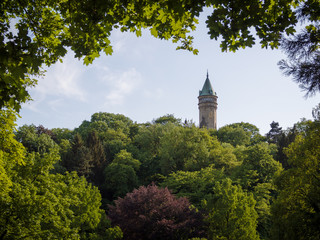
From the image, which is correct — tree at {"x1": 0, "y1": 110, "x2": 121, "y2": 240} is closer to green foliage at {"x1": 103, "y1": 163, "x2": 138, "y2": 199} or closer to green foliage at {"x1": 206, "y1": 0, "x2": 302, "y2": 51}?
green foliage at {"x1": 206, "y1": 0, "x2": 302, "y2": 51}

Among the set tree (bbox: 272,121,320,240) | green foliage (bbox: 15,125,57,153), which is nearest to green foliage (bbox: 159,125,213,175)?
green foliage (bbox: 15,125,57,153)

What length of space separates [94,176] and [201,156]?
13799mm

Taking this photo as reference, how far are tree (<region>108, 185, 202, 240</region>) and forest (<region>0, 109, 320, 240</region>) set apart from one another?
6cm

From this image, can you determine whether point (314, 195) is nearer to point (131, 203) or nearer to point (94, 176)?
point (131, 203)

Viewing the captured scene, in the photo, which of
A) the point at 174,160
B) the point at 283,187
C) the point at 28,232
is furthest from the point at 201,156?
the point at 28,232

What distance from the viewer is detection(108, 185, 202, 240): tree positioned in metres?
17.6

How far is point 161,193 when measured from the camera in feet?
66.5

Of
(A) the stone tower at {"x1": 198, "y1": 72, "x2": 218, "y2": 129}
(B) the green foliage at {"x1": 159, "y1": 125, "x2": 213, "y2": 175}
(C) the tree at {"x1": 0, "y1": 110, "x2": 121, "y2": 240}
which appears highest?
(A) the stone tower at {"x1": 198, "y1": 72, "x2": 218, "y2": 129}

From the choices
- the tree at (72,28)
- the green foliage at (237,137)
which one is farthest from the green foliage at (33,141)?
the tree at (72,28)

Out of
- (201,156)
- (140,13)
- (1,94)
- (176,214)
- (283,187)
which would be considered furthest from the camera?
(201,156)

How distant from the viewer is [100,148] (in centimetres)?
3984

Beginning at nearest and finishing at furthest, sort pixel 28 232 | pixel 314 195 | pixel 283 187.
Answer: pixel 28 232 → pixel 314 195 → pixel 283 187

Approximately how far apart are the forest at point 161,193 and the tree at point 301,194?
0.05 metres

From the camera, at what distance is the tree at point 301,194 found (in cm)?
1285
